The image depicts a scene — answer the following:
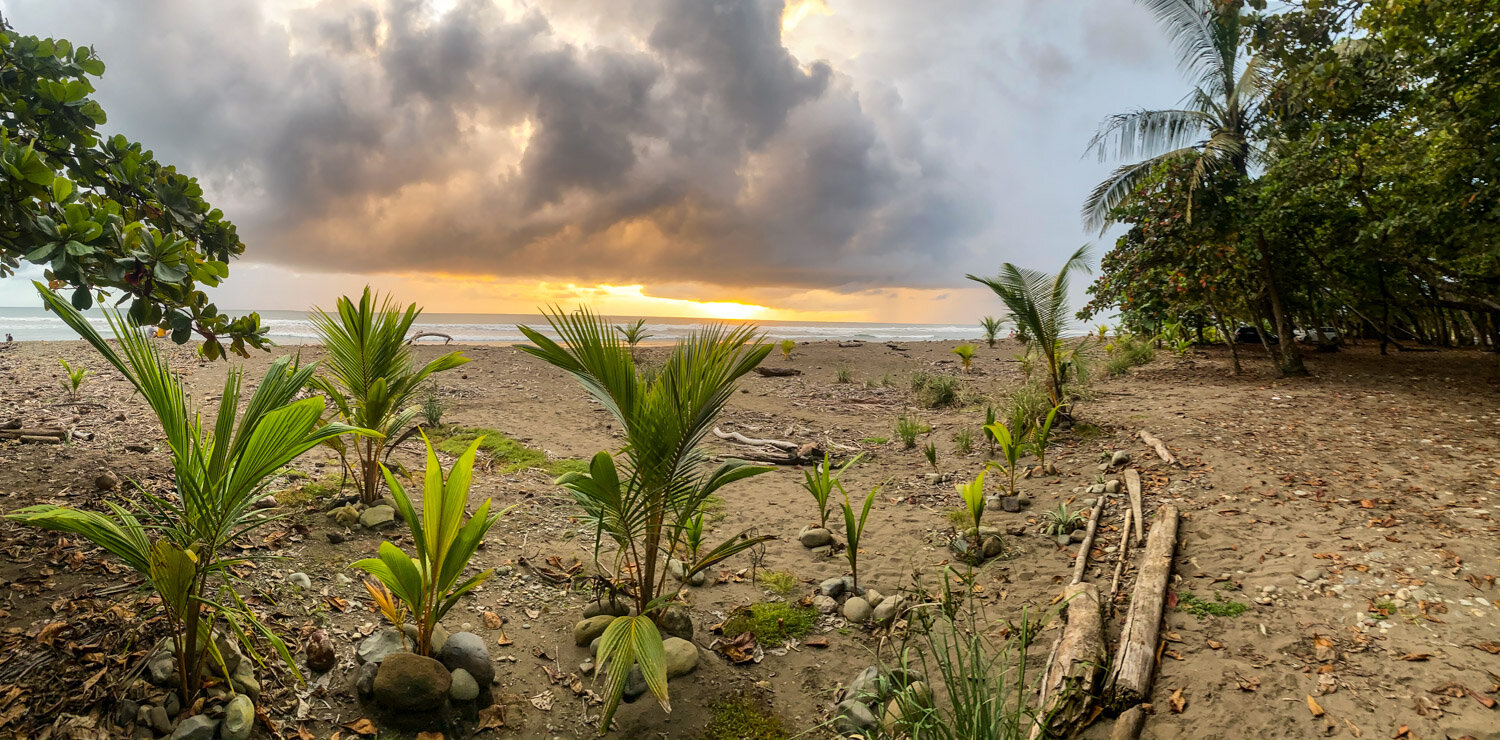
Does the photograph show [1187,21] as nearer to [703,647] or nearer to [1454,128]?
[1454,128]

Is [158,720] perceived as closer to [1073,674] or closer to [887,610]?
[887,610]

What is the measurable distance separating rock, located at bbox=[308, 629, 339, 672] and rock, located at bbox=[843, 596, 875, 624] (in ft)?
8.48

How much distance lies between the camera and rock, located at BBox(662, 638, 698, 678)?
2.96 meters

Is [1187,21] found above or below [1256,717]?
above

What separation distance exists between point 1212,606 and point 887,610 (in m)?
1.68

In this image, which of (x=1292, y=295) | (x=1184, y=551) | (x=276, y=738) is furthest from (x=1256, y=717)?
(x=1292, y=295)

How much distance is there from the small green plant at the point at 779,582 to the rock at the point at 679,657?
985 millimetres

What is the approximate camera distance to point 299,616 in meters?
2.87

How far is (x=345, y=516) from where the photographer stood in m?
3.86

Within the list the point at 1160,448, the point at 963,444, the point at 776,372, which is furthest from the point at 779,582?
the point at 776,372

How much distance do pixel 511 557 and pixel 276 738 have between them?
178cm

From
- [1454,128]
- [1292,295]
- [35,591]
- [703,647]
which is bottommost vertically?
[703,647]

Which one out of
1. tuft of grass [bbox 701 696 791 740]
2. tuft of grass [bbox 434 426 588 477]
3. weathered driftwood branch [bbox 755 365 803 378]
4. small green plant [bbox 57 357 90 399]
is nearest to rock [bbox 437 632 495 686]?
tuft of grass [bbox 701 696 791 740]

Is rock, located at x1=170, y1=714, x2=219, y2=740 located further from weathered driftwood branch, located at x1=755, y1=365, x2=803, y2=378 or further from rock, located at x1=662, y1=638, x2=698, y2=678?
weathered driftwood branch, located at x1=755, y1=365, x2=803, y2=378
